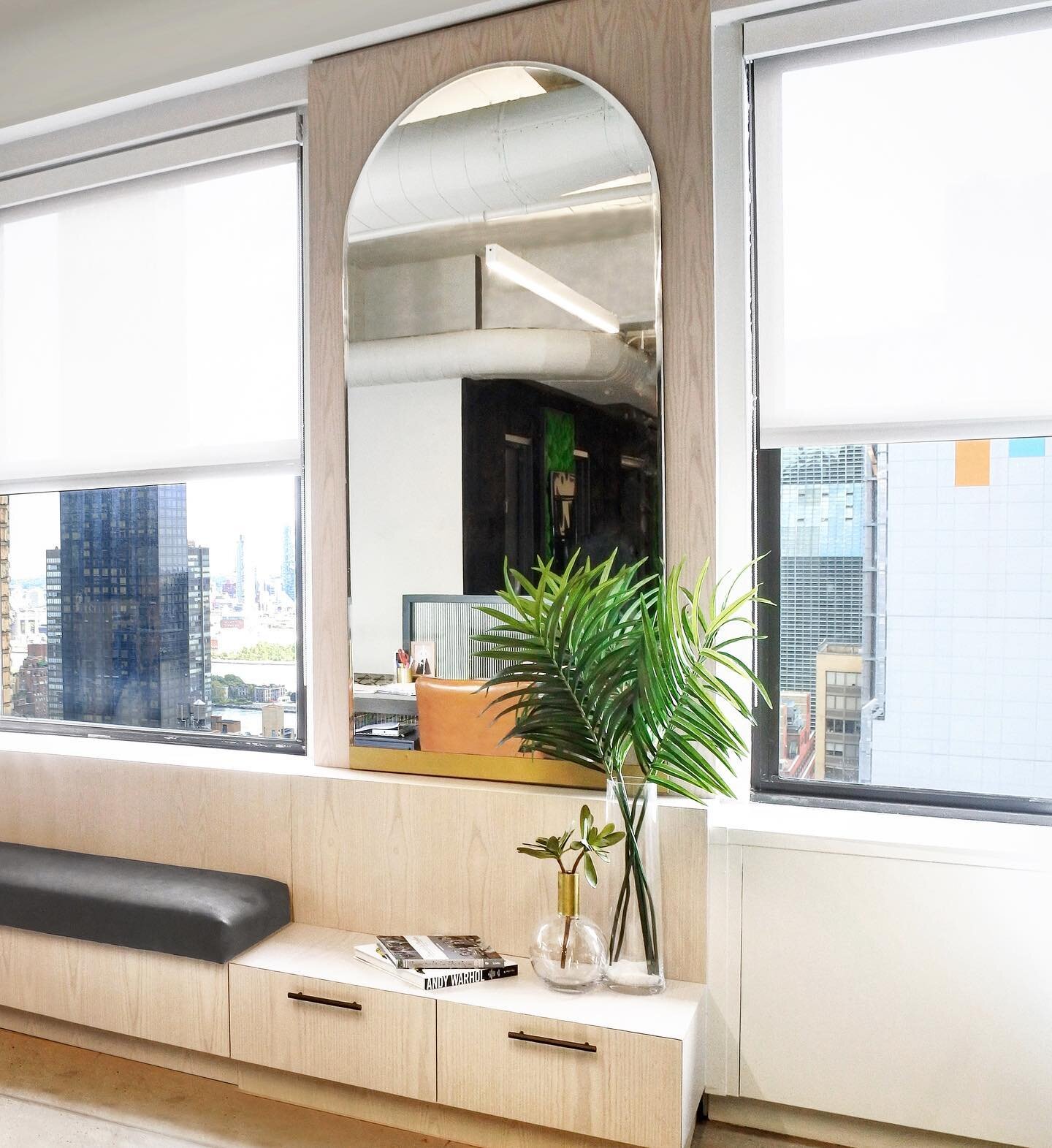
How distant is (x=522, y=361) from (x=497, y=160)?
0.56 m

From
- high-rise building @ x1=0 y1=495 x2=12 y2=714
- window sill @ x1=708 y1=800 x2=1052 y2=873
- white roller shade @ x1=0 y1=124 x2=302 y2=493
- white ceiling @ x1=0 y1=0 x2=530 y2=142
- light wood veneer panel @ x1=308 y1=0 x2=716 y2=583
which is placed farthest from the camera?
high-rise building @ x1=0 y1=495 x2=12 y2=714

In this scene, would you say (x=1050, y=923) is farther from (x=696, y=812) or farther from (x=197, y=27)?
(x=197, y=27)

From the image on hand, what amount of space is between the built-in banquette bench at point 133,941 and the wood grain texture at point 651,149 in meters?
0.51

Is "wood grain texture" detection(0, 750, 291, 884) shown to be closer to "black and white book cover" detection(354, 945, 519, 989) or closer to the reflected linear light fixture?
"black and white book cover" detection(354, 945, 519, 989)

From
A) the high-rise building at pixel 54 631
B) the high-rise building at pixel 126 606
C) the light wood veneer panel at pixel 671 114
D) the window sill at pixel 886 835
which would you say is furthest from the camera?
the high-rise building at pixel 54 631

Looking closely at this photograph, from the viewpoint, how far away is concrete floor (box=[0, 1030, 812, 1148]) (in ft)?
7.29

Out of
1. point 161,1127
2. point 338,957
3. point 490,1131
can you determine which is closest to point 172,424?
point 338,957

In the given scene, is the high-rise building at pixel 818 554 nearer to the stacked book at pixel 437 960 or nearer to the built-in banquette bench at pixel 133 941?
the stacked book at pixel 437 960

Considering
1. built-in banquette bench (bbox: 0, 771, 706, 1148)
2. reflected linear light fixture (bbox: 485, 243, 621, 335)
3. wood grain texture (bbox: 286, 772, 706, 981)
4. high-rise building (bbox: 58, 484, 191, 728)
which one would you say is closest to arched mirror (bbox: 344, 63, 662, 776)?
reflected linear light fixture (bbox: 485, 243, 621, 335)

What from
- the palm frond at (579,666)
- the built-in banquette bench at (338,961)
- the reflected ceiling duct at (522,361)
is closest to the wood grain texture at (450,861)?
the built-in banquette bench at (338,961)

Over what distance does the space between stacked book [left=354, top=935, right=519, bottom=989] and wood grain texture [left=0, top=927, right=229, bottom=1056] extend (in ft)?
1.37

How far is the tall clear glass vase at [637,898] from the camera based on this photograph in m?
2.13

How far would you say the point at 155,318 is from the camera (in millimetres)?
3227

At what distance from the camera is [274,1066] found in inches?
92.7
